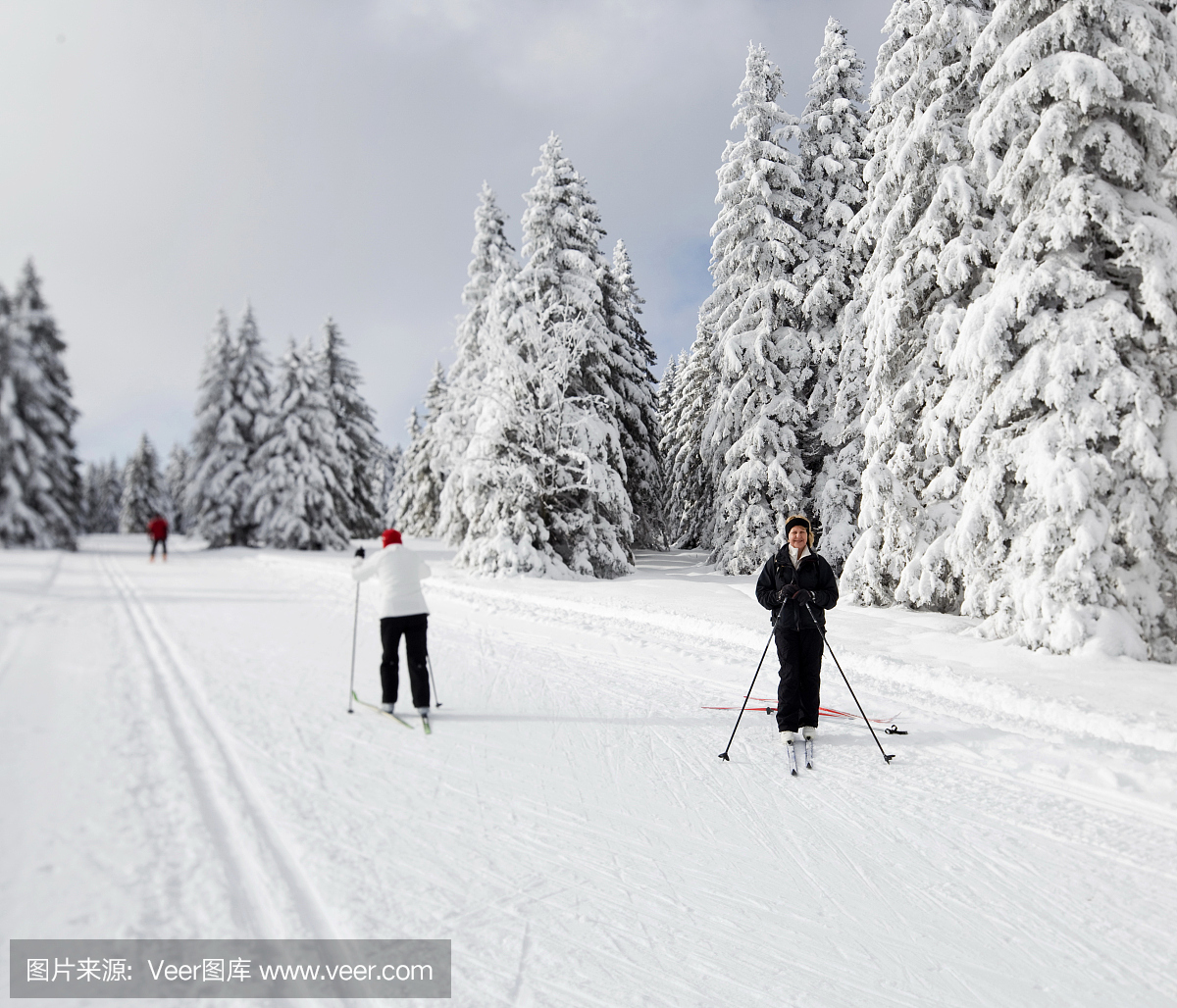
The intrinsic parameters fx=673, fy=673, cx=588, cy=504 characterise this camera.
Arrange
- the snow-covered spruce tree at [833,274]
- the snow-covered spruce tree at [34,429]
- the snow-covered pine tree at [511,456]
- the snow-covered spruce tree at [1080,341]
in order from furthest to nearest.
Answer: the snow-covered pine tree at [511,456] → the snow-covered spruce tree at [833,274] → the snow-covered spruce tree at [1080,341] → the snow-covered spruce tree at [34,429]

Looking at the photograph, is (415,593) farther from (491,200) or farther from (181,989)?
(491,200)

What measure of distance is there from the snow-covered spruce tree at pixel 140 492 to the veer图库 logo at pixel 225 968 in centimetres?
5570

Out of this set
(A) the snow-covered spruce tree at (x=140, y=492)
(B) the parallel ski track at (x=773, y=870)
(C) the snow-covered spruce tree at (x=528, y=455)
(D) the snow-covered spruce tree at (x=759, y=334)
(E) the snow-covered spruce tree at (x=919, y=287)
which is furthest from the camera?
(A) the snow-covered spruce tree at (x=140, y=492)

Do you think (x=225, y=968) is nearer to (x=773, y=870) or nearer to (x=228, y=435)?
(x=773, y=870)

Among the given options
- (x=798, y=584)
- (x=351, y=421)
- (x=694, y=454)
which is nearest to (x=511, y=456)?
(x=694, y=454)

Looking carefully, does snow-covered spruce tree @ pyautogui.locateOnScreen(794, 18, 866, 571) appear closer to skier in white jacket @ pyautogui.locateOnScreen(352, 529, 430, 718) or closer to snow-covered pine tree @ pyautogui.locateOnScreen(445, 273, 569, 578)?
snow-covered pine tree @ pyautogui.locateOnScreen(445, 273, 569, 578)

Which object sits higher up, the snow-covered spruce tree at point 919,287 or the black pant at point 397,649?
the snow-covered spruce tree at point 919,287

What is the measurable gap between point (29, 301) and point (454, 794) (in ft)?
12.1

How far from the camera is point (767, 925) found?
3.31 meters

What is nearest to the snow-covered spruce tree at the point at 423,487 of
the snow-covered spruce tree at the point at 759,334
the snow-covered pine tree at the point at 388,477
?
the snow-covered spruce tree at the point at 759,334

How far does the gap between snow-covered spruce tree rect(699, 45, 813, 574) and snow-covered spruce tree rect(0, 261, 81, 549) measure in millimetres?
16856

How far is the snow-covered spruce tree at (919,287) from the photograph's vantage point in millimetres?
12562

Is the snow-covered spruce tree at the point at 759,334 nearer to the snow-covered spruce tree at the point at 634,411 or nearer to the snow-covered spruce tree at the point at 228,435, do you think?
the snow-covered spruce tree at the point at 634,411

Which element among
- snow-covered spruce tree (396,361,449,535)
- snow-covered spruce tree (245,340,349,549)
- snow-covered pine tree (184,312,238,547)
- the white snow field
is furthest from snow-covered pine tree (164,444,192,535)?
the white snow field
